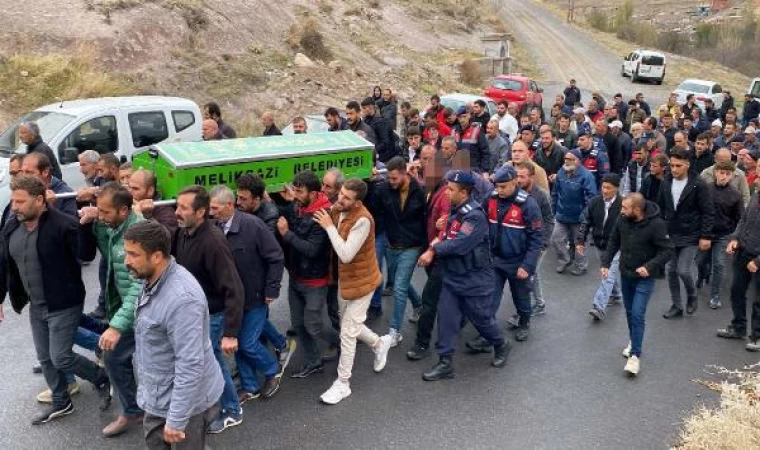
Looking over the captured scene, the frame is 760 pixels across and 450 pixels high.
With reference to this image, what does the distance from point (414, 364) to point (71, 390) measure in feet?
9.51

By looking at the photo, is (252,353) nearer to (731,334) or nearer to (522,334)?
(522,334)

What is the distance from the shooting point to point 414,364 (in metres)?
6.20

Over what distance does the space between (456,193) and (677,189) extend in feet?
10.3

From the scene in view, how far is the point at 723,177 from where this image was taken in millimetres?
7273

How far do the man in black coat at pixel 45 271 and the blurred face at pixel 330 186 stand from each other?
194cm

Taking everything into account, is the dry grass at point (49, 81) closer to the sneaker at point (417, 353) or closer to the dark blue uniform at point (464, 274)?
the sneaker at point (417, 353)

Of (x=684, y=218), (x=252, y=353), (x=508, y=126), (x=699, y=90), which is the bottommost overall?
(x=699, y=90)

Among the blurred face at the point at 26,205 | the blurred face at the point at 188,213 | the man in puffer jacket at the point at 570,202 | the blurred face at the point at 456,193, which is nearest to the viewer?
the blurred face at the point at 188,213

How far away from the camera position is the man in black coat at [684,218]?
7.14 meters

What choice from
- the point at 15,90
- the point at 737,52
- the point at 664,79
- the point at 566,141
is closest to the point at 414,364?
the point at 566,141

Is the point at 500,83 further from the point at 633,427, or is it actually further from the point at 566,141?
the point at 633,427

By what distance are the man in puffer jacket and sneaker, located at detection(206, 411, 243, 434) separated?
16.6ft

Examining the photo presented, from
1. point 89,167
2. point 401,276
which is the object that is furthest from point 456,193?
point 89,167

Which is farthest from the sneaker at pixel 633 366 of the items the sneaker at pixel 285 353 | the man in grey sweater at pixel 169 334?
the man in grey sweater at pixel 169 334
